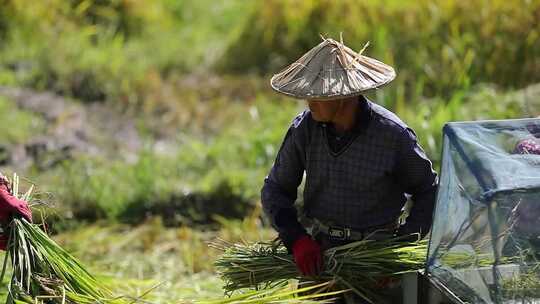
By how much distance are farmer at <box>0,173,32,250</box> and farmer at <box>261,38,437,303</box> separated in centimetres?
81

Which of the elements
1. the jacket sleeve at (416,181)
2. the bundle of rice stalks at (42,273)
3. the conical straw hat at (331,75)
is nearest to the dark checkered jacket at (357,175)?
the jacket sleeve at (416,181)

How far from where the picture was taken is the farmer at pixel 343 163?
3.21m

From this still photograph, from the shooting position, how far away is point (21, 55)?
8797 mm

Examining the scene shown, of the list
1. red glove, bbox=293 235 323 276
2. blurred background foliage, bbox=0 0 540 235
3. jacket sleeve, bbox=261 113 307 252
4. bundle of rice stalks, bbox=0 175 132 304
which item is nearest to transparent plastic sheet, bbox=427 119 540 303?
red glove, bbox=293 235 323 276

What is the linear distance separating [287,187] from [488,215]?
2.68ft

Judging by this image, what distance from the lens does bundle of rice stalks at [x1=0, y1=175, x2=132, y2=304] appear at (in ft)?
10.4

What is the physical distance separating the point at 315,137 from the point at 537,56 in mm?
4449

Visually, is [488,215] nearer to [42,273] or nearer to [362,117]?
[362,117]

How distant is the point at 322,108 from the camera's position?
320 cm

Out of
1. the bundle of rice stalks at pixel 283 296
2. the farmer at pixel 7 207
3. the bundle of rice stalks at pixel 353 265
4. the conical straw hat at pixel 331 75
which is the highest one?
the conical straw hat at pixel 331 75

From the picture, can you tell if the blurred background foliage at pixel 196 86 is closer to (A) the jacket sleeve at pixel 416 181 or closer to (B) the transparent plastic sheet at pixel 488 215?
(A) the jacket sleeve at pixel 416 181

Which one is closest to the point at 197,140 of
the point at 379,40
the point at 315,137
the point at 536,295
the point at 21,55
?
the point at 379,40

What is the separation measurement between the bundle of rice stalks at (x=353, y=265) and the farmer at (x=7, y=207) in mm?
730

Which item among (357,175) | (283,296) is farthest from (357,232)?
(283,296)
